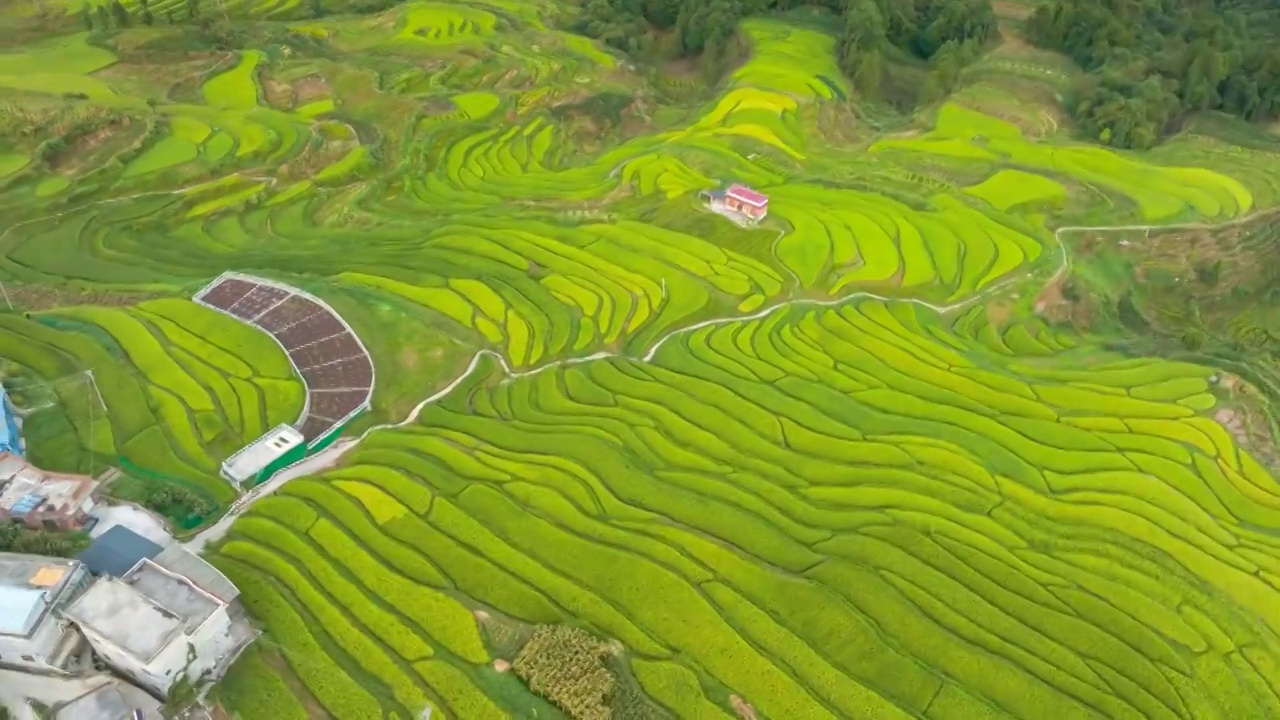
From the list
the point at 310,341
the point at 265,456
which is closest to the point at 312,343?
the point at 310,341

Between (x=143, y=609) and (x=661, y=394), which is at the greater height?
(x=143, y=609)

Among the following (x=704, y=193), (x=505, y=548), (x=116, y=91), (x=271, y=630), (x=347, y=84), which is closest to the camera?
(x=271, y=630)

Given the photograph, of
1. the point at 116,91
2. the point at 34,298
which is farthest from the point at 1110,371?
the point at 116,91

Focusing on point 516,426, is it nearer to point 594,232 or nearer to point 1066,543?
point 594,232

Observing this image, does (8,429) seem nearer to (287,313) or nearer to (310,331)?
(310,331)

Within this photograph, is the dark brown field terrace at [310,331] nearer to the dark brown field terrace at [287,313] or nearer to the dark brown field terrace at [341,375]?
the dark brown field terrace at [287,313]

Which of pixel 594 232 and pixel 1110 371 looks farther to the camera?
pixel 594 232
